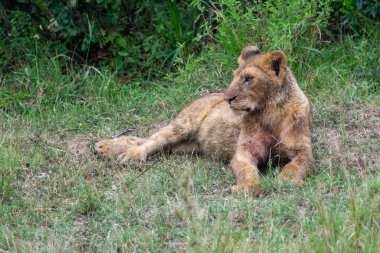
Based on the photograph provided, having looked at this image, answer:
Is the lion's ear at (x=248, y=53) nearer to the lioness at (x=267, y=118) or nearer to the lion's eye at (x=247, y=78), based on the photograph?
the lioness at (x=267, y=118)

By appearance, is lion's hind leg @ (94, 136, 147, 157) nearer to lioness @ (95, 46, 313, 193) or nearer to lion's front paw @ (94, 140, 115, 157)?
lion's front paw @ (94, 140, 115, 157)

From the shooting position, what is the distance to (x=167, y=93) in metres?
9.26

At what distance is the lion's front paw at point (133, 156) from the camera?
7.47 m

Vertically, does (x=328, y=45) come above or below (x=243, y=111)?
below

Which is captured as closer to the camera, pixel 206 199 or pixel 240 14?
pixel 206 199

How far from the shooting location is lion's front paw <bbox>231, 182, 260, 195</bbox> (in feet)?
20.8

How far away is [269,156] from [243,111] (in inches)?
15.7

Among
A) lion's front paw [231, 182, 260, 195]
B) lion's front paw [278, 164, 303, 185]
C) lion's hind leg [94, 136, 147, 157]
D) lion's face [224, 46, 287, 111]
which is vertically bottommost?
lion's hind leg [94, 136, 147, 157]

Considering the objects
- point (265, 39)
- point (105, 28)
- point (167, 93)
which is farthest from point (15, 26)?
point (265, 39)

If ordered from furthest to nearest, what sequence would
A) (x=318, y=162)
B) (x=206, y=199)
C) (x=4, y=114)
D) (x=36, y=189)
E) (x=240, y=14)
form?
(x=240, y=14) → (x=4, y=114) → (x=318, y=162) → (x=36, y=189) → (x=206, y=199)

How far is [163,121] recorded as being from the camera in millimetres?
8648

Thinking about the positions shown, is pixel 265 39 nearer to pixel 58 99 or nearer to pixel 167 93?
pixel 167 93

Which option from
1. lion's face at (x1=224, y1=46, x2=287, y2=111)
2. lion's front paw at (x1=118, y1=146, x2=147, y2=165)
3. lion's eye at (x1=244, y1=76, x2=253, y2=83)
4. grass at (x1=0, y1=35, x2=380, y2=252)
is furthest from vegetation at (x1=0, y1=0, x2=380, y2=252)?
lion's eye at (x1=244, y1=76, x2=253, y2=83)

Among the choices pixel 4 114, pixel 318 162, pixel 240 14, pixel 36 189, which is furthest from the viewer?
pixel 240 14
